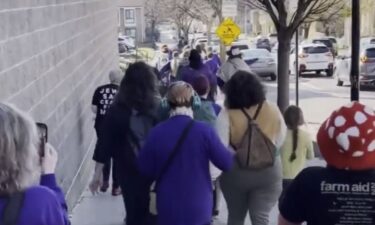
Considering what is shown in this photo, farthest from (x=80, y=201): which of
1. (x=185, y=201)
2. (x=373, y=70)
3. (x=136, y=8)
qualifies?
(x=136, y=8)

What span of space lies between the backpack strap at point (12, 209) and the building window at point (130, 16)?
64.2m

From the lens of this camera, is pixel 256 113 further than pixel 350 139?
Yes

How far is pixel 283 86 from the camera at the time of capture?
15766 mm

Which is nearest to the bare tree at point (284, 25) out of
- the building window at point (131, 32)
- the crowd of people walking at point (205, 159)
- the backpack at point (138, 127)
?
the crowd of people walking at point (205, 159)

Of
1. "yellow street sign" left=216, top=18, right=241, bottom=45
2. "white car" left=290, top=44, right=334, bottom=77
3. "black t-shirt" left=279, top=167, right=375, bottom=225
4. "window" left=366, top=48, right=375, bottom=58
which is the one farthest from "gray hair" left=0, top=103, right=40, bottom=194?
"white car" left=290, top=44, right=334, bottom=77

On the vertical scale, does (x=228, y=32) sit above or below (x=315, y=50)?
above

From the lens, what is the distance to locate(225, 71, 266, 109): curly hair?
21.0ft

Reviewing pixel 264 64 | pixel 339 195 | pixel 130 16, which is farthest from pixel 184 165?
pixel 130 16

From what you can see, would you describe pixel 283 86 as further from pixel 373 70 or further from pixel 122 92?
pixel 373 70

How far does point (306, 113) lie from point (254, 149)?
17255 millimetres

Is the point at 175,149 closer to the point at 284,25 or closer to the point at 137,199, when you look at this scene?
the point at 137,199

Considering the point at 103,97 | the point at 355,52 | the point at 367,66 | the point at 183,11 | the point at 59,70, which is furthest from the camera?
the point at 183,11

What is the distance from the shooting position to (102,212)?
31.7ft

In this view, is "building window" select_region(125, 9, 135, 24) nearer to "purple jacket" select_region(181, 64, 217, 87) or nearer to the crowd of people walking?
"purple jacket" select_region(181, 64, 217, 87)
